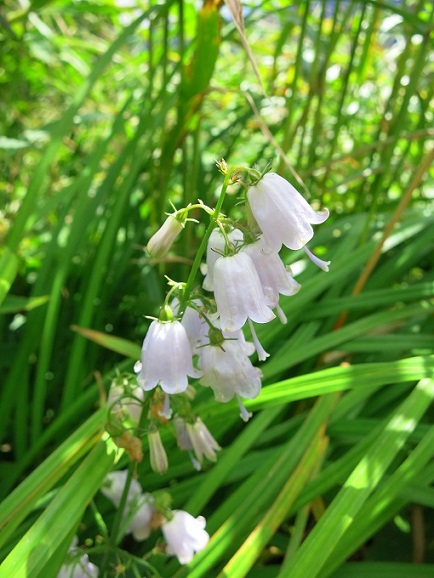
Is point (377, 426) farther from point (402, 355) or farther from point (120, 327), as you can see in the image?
point (120, 327)

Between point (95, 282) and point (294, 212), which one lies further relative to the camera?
point (95, 282)

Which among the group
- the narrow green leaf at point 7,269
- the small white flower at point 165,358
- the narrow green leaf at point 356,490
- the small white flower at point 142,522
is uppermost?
the narrow green leaf at point 7,269

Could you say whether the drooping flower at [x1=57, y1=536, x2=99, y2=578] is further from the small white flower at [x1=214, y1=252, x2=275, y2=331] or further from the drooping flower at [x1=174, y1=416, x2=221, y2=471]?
the small white flower at [x1=214, y1=252, x2=275, y2=331]

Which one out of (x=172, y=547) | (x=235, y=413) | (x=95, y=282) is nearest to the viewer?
(x=172, y=547)

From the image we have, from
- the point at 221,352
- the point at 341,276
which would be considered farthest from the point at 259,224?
the point at 341,276

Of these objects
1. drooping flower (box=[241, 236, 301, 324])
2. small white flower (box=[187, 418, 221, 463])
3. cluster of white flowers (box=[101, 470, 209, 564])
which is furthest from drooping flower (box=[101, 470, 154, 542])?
drooping flower (box=[241, 236, 301, 324])

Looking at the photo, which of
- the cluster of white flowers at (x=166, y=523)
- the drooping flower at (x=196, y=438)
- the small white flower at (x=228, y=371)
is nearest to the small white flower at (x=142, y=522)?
the cluster of white flowers at (x=166, y=523)

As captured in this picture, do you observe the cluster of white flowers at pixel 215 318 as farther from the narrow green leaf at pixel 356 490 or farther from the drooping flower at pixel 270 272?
the narrow green leaf at pixel 356 490
